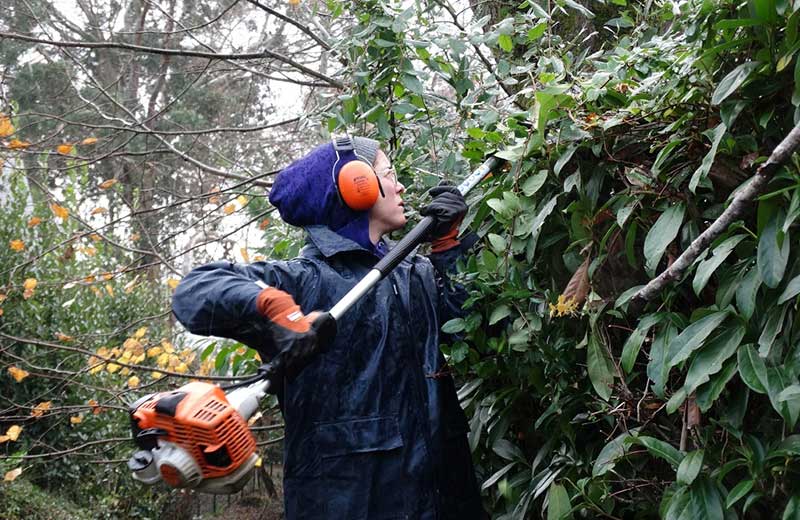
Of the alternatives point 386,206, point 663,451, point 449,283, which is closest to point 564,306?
point 663,451

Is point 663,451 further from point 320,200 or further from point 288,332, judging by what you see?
point 320,200

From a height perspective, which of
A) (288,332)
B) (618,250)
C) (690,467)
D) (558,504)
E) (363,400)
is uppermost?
(288,332)

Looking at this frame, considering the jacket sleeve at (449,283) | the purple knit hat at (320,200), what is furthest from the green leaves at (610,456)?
the purple knit hat at (320,200)

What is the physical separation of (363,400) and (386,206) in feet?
2.18

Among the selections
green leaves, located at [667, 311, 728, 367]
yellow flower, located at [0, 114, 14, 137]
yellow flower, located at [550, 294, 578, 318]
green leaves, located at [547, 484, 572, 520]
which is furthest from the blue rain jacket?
yellow flower, located at [0, 114, 14, 137]

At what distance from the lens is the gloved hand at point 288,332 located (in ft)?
7.53

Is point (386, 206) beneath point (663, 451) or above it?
above

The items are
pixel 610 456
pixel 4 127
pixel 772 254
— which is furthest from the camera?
pixel 4 127

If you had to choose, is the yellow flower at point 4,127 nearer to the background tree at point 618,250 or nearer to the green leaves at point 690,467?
the background tree at point 618,250

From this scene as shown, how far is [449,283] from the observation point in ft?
9.39

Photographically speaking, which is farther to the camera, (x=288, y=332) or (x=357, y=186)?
(x=357, y=186)

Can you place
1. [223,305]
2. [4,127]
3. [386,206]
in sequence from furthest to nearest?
[4,127], [386,206], [223,305]

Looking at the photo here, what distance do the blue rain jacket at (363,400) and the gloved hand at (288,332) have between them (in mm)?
100

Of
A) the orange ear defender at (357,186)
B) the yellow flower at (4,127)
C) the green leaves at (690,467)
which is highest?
the yellow flower at (4,127)
